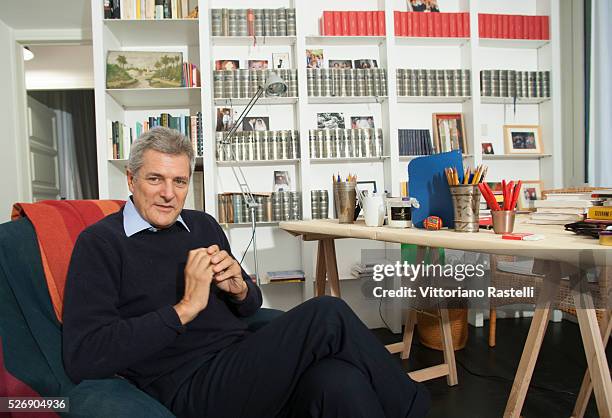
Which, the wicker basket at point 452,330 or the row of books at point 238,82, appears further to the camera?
the row of books at point 238,82

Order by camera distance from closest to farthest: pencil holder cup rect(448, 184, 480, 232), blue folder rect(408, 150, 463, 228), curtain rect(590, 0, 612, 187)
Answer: pencil holder cup rect(448, 184, 480, 232), blue folder rect(408, 150, 463, 228), curtain rect(590, 0, 612, 187)

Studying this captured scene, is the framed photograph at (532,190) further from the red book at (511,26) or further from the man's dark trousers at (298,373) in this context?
the man's dark trousers at (298,373)

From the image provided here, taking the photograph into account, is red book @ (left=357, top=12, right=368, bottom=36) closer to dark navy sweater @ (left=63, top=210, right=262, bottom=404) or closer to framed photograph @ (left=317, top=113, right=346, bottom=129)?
framed photograph @ (left=317, top=113, right=346, bottom=129)

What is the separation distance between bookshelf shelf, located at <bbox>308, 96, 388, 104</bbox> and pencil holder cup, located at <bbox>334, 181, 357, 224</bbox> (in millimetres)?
1385

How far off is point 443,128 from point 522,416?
224 centimetres

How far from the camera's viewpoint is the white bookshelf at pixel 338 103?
311cm

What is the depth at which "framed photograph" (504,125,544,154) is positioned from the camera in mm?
3480

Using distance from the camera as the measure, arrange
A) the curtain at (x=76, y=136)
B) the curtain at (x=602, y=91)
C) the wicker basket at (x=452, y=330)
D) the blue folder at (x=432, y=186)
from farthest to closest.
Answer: the curtain at (x=76, y=136)
the curtain at (x=602, y=91)
the wicker basket at (x=452, y=330)
the blue folder at (x=432, y=186)

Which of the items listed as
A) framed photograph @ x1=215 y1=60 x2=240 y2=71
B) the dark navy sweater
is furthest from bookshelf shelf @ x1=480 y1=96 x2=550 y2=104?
the dark navy sweater

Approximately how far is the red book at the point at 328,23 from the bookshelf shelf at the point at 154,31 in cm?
94

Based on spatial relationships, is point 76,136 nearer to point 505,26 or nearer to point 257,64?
point 257,64

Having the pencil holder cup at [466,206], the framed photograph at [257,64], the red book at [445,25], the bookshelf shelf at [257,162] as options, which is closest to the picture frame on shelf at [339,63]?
the framed photograph at [257,64]

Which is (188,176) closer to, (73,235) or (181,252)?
(181,252)

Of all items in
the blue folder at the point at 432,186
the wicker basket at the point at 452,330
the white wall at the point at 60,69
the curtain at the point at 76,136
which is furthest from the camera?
the curtain at the point at 76,136
